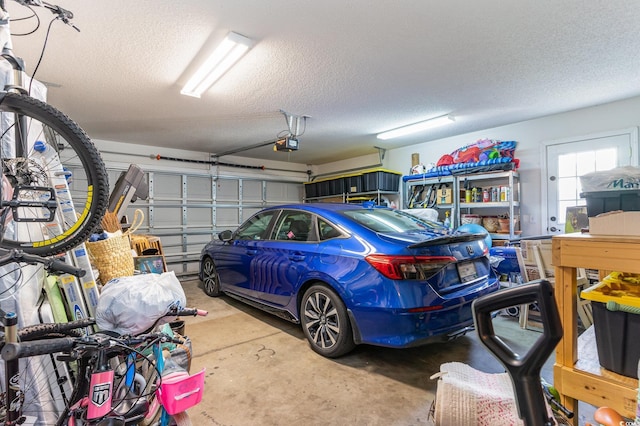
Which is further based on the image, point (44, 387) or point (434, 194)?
point (434, 194)

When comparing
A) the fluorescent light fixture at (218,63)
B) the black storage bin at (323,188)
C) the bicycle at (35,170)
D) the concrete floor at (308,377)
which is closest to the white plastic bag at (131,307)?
the bicycle at (35,170)

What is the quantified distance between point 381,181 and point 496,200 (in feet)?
6.83

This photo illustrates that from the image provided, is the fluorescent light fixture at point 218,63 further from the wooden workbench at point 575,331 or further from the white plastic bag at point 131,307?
the wooden workbench at point 575,331

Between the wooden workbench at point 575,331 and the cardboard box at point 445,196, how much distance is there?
4264mm

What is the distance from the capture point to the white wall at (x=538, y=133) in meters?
3.88

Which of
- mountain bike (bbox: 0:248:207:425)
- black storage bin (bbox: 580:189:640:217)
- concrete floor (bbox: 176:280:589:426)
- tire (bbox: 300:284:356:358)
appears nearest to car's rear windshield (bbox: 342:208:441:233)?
tire (bbox: 300:284:356:358)

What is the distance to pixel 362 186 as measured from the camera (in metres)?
6.30

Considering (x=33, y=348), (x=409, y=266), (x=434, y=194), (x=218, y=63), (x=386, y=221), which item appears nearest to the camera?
(x=33, y=348)

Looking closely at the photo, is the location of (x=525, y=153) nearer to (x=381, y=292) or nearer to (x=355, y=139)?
(x=355, y=139)

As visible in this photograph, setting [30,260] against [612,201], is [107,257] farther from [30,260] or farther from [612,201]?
[612,201]

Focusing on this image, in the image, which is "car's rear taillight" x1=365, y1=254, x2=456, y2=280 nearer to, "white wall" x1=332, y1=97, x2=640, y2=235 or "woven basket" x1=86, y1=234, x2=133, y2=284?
"woven basket" x1=86, y1=234, x2=133, y2=284

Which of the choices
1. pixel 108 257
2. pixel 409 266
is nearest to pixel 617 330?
pixel 409 266

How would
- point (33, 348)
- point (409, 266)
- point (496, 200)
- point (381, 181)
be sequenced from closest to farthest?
point (33, 348), point (409, 266), point (496, 200), point (381, 181)

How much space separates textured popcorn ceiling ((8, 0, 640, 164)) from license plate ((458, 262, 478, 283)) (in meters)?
1.88
